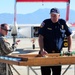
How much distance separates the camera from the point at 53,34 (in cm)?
632

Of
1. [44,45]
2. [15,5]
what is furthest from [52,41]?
[15,5]

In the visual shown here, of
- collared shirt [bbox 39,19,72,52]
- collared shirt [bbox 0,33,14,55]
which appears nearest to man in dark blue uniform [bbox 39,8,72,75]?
collared shirt [bbox 39,19,72,52]

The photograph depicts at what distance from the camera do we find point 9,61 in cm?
541

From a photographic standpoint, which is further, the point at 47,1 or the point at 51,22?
the point at 47,1

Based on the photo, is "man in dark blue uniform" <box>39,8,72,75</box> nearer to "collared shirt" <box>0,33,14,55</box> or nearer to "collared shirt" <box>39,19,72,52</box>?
"collared shirt" <box>39,19,72,52</box>

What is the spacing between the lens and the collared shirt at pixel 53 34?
20.7 ft

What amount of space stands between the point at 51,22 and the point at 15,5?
42.0 feet

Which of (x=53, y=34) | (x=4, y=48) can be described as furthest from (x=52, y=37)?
(x=4, y=48)

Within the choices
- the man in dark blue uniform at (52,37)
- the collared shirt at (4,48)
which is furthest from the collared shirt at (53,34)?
the collared shirt at (4,48)

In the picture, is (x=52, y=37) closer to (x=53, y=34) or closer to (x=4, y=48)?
(x=53, y=34)

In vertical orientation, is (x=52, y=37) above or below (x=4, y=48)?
above

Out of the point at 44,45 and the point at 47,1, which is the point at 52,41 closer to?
the point at 44,45

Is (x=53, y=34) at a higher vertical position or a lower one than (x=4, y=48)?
Result: higher

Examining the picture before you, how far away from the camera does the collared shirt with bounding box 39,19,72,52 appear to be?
632cm
